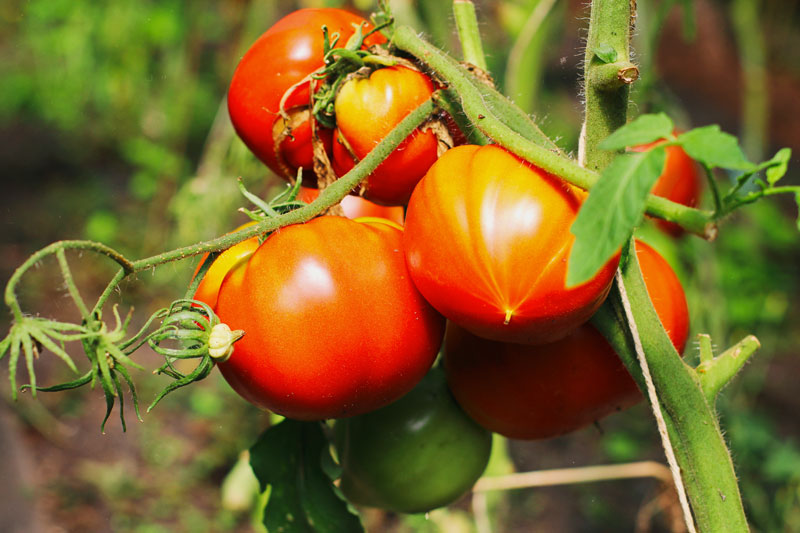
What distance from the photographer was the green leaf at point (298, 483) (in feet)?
1.92

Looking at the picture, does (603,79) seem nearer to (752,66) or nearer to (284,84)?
(284,84)

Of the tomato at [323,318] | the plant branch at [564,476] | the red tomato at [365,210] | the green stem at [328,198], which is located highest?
the green stem at [328,198]

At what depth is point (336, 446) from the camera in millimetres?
659

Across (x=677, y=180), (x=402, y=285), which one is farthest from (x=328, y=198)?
(x=677, y=180)

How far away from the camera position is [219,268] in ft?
1.53

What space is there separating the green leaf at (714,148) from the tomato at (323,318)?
7.7 inches

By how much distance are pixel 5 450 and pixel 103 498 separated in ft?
0.85

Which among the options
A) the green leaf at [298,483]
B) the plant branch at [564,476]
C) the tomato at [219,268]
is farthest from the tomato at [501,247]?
the plant branch at [564,476]

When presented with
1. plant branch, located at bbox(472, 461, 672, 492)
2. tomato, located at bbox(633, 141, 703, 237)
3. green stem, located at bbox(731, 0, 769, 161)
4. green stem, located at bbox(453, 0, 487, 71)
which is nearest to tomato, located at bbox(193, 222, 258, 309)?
green stem, located at bbox(453, 0, 487, 71)

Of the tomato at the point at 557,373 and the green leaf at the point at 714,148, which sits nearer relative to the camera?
the green leaf at the point at 714,148

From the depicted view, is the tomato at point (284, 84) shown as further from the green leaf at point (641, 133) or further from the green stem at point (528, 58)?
the green stem at point (528, 58)

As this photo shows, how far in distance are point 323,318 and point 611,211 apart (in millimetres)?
188

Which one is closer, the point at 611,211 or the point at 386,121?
the point at 611,211

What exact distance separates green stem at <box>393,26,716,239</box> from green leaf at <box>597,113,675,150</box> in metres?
0.05
